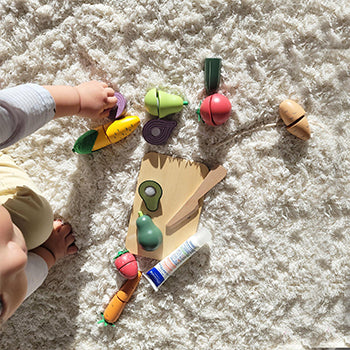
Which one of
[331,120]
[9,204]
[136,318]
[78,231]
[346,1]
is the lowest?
[136,318]

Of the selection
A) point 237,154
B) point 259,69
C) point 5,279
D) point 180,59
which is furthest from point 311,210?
point 5,279

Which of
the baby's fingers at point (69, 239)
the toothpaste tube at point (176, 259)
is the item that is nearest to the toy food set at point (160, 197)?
the toothpaste tube at point (176, 259)

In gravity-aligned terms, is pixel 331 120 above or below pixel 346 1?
below

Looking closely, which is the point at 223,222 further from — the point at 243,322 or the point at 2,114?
the point at 2,114

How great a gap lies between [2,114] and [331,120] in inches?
24.3

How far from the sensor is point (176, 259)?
716 millimetres

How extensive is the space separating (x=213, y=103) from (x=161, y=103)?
4.0 inches

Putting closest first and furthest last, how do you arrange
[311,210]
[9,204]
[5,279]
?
[5,279] < [9,204] < [311,210]

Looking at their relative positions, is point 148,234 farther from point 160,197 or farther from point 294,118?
point 294,118

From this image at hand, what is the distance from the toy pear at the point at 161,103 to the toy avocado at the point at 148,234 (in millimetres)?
216

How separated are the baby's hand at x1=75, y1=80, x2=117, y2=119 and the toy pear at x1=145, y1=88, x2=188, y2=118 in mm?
75

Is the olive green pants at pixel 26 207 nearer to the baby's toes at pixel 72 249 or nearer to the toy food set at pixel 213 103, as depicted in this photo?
the baby's toes at pixel 72 249

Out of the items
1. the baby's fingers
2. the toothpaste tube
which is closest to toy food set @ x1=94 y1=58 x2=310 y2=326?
the toothpaste tube

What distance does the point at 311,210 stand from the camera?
0.73m
